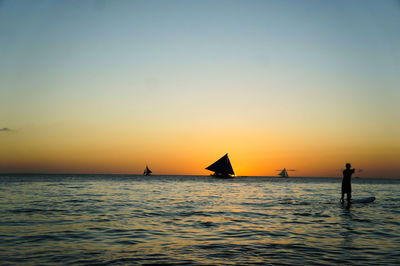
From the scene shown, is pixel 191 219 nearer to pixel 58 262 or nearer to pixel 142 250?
pixel 142 250

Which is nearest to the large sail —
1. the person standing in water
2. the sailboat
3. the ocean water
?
the sailboat

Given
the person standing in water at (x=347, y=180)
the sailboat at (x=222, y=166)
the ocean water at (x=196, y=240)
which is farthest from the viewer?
the sailboat at (x=222, y=166)

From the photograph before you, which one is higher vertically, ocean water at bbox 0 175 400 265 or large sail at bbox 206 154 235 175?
large sail at bbox 206 154 235 175

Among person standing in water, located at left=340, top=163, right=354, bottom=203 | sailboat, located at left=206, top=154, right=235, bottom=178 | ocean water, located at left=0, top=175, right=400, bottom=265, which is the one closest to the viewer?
ocean water, located at left=0, top=175, right=400, bottom=265

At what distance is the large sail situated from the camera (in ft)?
321

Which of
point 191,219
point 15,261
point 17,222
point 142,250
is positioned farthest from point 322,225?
point 17,222

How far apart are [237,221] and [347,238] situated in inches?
195

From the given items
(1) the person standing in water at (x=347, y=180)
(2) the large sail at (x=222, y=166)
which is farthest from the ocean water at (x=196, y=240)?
(2) the large sail at (x=222, y=166)

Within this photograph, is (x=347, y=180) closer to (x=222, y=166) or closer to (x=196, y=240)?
(x=196, y=240)

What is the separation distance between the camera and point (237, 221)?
1416cm

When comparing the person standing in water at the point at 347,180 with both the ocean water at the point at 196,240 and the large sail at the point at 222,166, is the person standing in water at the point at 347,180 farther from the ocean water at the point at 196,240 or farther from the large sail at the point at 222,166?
the large sail at the point at 222,166

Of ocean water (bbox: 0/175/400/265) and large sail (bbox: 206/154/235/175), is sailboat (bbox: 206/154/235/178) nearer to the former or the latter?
large sail (bbox: 206/154/235/175)

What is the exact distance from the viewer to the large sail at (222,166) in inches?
3856

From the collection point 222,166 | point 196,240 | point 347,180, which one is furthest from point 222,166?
point 196,240
